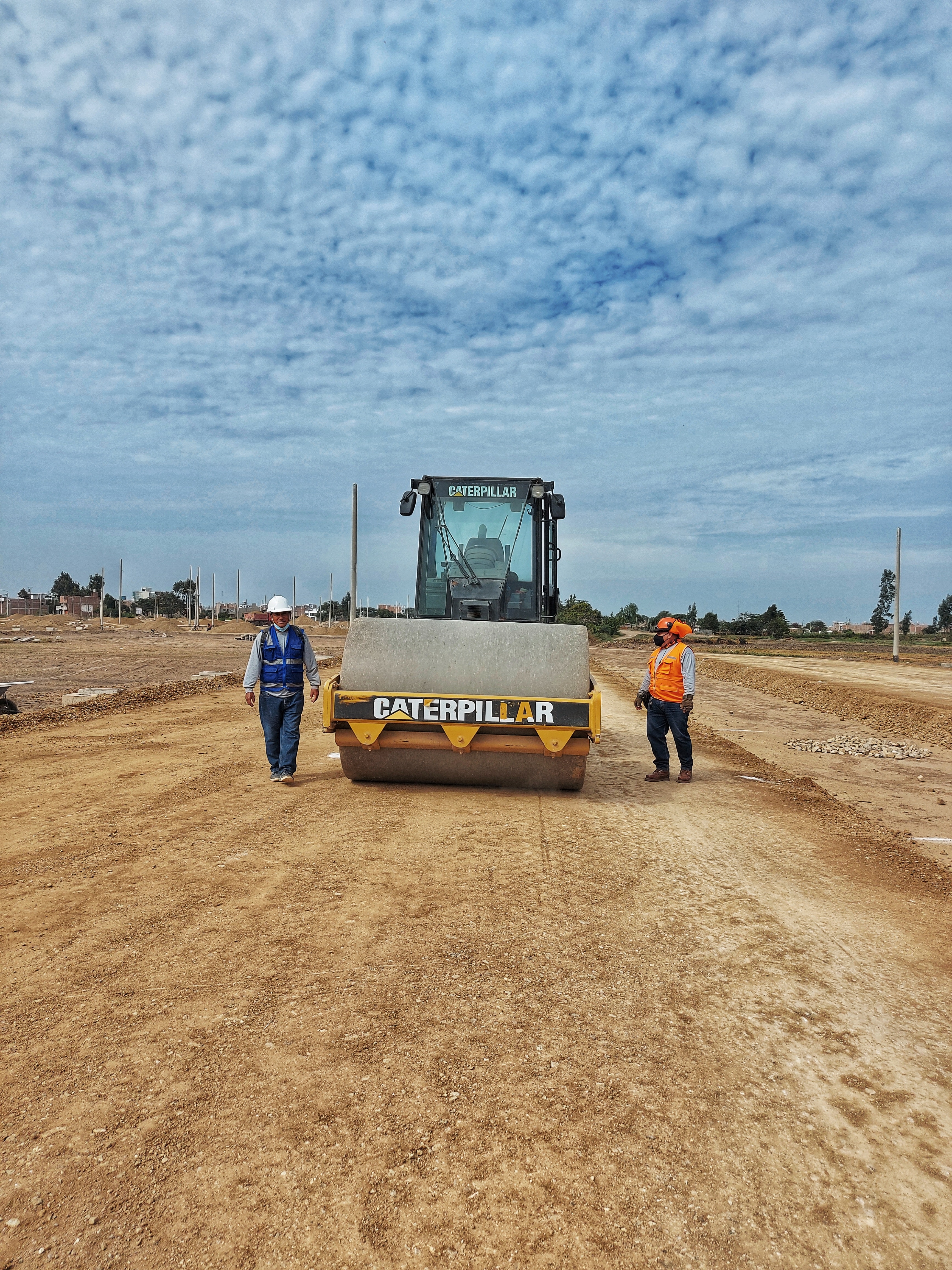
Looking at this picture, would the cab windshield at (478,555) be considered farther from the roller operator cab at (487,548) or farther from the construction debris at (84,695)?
the construction debris at (84,695)

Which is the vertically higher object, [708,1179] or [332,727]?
[332,727]

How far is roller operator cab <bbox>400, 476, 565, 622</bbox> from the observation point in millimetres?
8359

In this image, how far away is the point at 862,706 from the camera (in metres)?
16.4

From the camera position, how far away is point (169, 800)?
6.13 meters

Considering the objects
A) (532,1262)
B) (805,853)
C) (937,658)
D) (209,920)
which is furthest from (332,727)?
(937,658)

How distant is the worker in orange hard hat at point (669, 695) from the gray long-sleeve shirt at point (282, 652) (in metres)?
3.30

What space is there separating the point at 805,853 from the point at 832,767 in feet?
16.1

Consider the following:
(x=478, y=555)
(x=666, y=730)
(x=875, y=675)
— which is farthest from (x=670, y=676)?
(x=875, y=675)

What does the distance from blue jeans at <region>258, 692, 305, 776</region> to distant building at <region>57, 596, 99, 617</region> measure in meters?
87.7

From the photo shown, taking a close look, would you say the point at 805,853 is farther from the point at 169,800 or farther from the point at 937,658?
the point at 937,658

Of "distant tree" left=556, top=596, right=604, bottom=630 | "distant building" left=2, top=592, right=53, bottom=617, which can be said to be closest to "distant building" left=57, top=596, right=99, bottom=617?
"distant building" left=2, top=592, right=53, bottom=617

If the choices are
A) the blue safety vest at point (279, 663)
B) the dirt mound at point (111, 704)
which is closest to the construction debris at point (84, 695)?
the dirt mound at point (111, 704)

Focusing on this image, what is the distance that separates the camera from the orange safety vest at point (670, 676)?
24.3 feet

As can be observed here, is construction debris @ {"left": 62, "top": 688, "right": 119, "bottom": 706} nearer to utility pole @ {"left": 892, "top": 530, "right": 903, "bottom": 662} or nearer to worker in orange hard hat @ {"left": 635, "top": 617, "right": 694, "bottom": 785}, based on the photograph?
worker in orange hard hat @ {"left": 635, "top": 617, "right": 694, "bottom": 785}
